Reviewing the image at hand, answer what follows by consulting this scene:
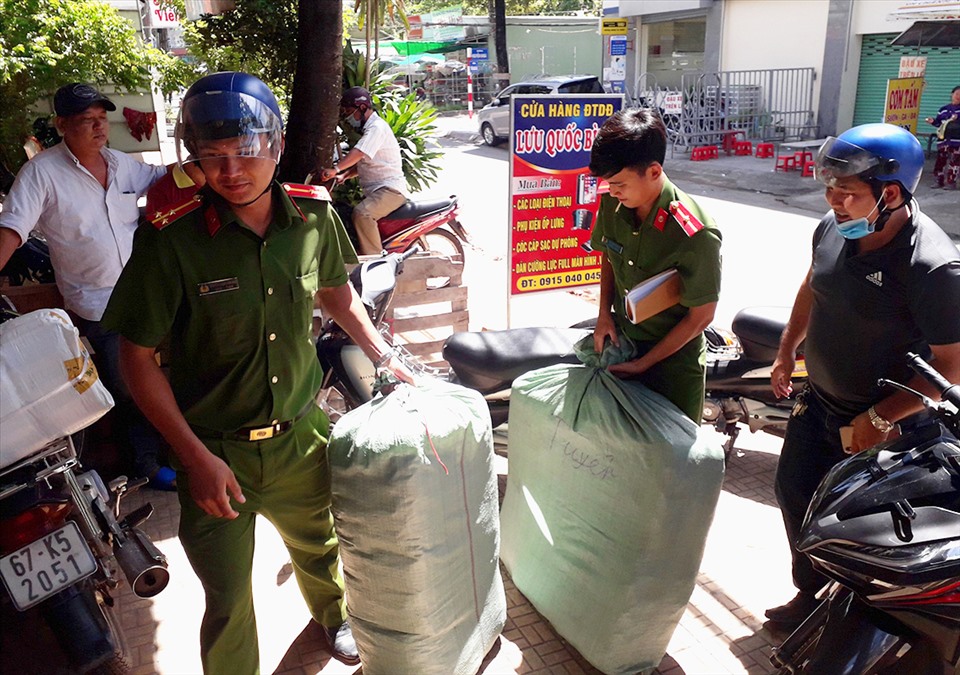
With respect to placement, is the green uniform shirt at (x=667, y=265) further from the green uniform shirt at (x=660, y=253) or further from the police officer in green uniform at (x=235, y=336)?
the police officer in green uniform at (x=235, y=336)

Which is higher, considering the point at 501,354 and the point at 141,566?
the point at 501,354

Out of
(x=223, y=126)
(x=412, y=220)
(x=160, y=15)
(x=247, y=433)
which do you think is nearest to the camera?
(x=223, y=126)

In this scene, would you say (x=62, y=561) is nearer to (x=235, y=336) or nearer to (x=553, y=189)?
(x=235, y=336)

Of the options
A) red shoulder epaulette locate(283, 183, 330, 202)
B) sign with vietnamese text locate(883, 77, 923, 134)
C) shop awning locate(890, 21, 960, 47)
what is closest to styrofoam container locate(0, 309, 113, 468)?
red shoulder epaulette locate(283, 183, 330, 202)

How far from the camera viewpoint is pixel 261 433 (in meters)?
2.02

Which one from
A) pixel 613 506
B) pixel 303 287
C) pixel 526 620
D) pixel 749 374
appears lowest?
pixel 526 620

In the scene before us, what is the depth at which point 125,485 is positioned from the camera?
8.40 feet

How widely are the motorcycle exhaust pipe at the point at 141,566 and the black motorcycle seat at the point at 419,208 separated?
3.74m

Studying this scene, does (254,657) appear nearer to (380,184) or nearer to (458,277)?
(458,277)

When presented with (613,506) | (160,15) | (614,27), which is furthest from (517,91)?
(613,506)

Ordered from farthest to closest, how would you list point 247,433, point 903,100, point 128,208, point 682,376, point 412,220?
point 903,100
point 412,220
point 128,208
point 682,376
point 247,433

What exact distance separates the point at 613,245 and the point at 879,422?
98 cm

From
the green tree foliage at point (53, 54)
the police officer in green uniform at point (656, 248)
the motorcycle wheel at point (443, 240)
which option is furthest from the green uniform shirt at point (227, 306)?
the green tree foliage at point (53, 54)

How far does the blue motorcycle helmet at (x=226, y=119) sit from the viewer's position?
178 centimetres
